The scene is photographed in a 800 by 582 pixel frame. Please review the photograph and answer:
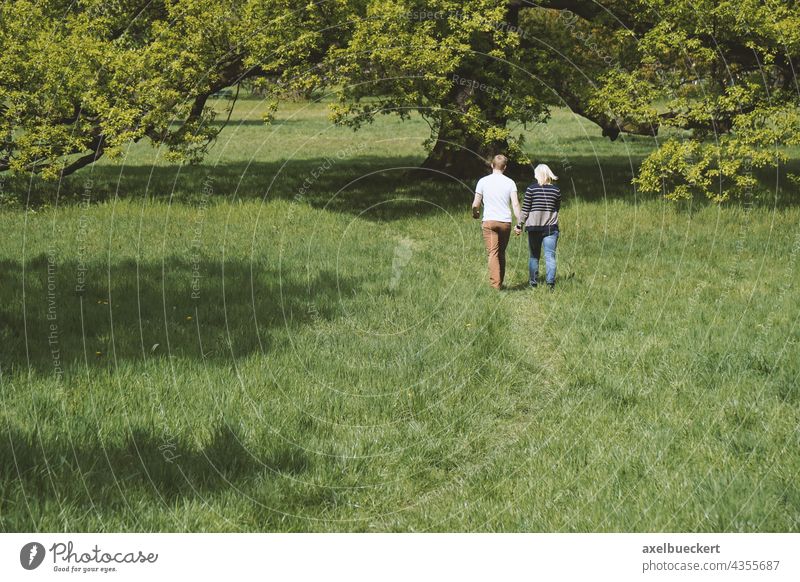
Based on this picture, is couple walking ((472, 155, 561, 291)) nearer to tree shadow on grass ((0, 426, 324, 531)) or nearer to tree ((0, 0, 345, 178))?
tree shadow on grass ((0, 426, 324, 531))

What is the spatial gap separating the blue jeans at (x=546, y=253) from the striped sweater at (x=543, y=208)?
3.8 inches

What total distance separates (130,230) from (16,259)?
3264 millimetres

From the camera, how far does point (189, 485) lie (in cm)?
552

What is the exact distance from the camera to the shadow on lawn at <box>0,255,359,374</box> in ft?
27.6

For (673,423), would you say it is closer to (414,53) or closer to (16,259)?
(16,259)

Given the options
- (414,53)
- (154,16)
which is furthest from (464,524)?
(154,16)

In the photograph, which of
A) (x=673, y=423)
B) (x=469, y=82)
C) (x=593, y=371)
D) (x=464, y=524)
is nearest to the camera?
(x=464, y=524)

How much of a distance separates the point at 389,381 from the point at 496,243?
4.74m

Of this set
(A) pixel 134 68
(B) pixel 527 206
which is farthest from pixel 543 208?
(A) pixel 134 68

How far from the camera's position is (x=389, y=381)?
7.89 metres

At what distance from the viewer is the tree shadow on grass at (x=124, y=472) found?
16.4 feet
